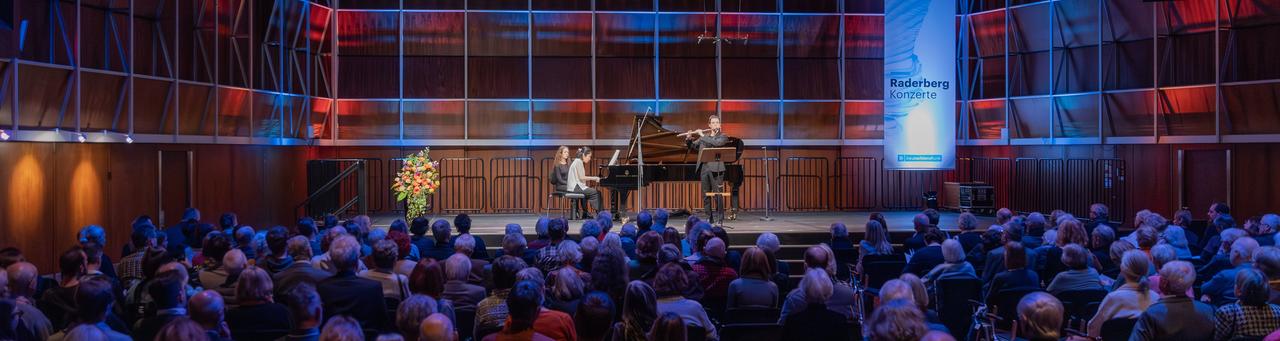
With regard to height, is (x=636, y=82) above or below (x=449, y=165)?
above

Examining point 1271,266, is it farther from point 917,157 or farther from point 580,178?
point 580,178

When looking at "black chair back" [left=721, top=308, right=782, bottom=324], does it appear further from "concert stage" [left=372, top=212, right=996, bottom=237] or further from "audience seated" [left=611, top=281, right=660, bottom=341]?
"concert stage" [left=372, top=212, right=996, bottom=237]

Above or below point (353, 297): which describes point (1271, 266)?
above

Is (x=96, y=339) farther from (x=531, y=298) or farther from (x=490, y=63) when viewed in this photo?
(x=490, y=63)

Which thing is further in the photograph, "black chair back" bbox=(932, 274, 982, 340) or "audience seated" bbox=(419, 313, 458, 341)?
"black chair back" bbox=(932, 274, 982, 340)

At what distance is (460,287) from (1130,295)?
3.67 metres

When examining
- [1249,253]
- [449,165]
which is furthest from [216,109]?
[1249,253]

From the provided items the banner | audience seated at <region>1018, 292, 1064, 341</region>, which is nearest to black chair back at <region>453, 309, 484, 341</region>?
audience seated at <region>1018, 292, 1064, 341</region>

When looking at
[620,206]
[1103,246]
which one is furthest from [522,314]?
[620,206]

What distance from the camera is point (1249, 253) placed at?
684 centimetres

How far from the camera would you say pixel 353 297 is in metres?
5.57

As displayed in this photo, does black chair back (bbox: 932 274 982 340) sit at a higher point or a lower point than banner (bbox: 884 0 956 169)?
lower

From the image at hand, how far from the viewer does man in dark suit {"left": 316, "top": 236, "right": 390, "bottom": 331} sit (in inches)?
219

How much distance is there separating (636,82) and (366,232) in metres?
10.5
